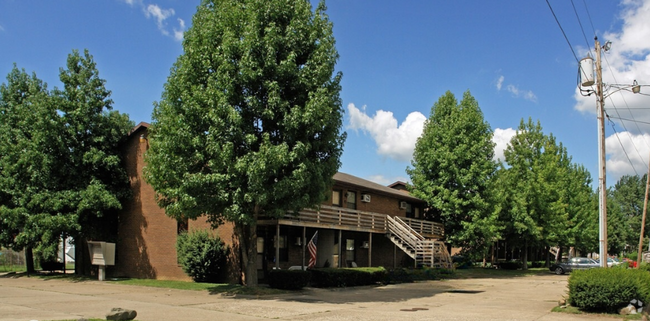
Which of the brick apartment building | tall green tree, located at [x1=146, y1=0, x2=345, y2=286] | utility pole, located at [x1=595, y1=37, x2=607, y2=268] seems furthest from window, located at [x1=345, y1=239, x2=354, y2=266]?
utility pole, located at [x1=595, y1=37, x2=607, y2=268]

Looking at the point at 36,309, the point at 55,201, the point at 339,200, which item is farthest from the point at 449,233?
the point at 36,309

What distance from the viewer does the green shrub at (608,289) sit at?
1401 centimetres

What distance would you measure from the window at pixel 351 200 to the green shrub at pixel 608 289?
17.0 meters

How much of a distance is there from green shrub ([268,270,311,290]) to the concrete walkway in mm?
506

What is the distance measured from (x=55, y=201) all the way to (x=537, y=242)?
36.4m

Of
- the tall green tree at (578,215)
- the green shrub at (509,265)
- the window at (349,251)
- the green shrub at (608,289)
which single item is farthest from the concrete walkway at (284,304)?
the tall green tree at (578,215)

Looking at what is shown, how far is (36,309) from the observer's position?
14297 mm

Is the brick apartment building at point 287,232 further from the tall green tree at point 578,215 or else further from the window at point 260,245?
the tall green tree at point 578,215

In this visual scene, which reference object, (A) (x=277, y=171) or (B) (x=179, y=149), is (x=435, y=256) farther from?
(B) (x=179, y=149)

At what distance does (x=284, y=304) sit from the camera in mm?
16594

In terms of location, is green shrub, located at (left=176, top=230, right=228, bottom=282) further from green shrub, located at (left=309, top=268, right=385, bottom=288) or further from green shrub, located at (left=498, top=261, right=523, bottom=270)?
green shrub, located at (left=498, top=261, right=523, bottom=270)

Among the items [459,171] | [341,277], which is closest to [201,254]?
[341,277]

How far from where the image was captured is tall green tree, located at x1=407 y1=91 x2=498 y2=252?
34656 millimetres

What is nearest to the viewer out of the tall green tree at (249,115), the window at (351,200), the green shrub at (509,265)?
the tall green tree at (249,115)
